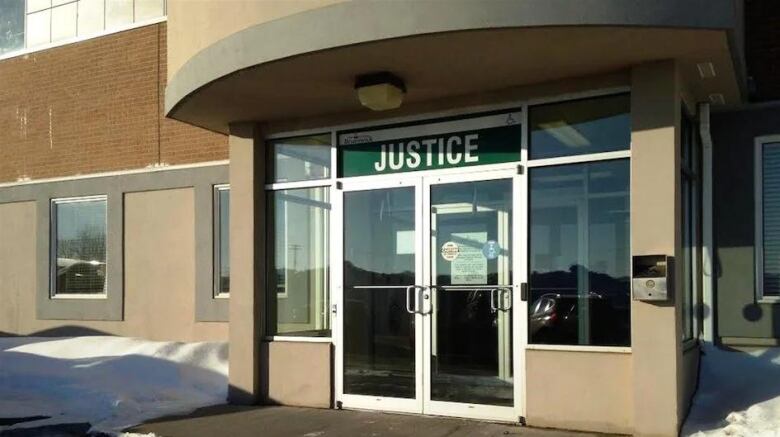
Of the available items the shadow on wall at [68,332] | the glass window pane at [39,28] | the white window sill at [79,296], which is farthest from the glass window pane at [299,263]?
the glass window pane at [39,28]

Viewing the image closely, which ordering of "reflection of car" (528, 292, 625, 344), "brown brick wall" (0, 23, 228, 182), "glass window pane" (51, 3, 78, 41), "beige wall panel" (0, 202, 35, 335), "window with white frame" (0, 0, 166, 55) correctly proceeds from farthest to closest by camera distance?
"beige wall panel" (0, 202, 35, 335) → "glass window pane" (51, 3, 78, 41) → "window with white frame" (0, 0, 166, 55) → "brown brick wall" (0, 23, 228, 182) → "reflection of car" (528, 292, 625, 344)

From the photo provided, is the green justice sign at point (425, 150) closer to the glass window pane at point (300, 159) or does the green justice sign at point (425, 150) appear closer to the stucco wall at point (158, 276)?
the glass window pane at point (300, 159)

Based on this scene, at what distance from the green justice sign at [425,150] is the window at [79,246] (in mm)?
6297

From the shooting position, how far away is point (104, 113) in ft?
43.9

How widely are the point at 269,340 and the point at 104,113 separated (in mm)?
6203

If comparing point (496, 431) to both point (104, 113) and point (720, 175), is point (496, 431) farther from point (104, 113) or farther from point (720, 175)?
point (104, 113)

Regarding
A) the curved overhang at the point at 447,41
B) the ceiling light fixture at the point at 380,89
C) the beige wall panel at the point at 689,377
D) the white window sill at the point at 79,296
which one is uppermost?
the curved overhang at the point at 447,41

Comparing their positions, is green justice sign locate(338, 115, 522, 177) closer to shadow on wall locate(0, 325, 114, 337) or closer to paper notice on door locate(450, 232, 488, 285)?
paper notice on door locate(450, 232, 488, 285)

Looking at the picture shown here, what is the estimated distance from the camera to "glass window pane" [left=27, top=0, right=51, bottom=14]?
14.5 metres

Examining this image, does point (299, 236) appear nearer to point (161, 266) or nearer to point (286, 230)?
point (286, 230)

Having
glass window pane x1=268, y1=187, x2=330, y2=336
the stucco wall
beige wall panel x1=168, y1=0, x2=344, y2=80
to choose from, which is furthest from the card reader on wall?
the stucco wall

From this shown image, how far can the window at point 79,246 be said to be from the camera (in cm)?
1340

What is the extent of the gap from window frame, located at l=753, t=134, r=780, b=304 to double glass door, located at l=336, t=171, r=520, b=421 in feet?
8.84

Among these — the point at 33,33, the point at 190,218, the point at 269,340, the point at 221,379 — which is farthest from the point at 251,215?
the point at 33,33
